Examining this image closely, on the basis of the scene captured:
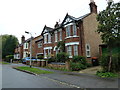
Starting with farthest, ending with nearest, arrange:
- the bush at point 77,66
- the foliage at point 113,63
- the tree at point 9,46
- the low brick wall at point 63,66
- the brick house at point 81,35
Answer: the tree at point 9,46 → the brick house at point 81,35 → the low brick wall at point 63,66 → the bush at point 77,66 → the foliage at point 113,63

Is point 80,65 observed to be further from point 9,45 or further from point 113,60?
point 9,45

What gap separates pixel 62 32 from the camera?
2212 centimetres

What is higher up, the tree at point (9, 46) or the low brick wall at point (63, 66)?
the tree at point (9, 46)

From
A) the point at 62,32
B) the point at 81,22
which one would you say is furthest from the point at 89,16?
the point at 62,32

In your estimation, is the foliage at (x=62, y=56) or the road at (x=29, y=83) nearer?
the road at (x=29, y=83)

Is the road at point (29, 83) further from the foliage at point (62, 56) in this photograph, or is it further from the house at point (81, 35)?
the house at point (81, 35)

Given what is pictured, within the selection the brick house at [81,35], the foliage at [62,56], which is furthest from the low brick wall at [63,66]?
the brick house at [81,35]

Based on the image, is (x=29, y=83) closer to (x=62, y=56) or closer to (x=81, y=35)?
(x=62, y=56)

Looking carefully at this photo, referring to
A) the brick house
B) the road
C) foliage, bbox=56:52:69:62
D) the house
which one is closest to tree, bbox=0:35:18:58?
the house

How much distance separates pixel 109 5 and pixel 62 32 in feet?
38.5

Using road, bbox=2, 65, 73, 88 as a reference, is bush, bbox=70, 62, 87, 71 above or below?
above

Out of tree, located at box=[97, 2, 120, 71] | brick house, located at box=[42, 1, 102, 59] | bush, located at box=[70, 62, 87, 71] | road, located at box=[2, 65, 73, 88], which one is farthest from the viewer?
brick house, located at box=[42, 1, 102, 59]

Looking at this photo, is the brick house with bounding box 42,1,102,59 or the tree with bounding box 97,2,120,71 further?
the brick house with bounding box 42,1,102,59

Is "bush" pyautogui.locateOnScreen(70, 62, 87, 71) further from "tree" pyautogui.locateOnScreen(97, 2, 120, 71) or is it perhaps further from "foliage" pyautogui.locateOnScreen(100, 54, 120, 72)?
"tree" pyautogui.locateOnScreen(97, 2, 120, 71)
